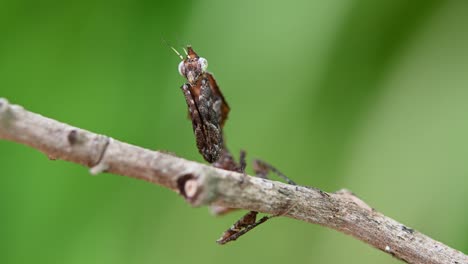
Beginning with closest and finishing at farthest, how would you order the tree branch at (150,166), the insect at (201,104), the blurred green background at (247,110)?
the tree branch at (150,166)
the insect at (201,104)
the blurred green background at (247,110)

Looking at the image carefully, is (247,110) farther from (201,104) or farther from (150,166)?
(150,166)

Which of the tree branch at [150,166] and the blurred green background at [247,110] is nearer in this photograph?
the tree branch at [150,166]

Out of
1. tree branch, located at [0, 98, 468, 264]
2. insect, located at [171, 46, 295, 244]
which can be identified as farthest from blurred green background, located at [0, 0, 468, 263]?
tree branch, located at [0, 98, 468, 264]

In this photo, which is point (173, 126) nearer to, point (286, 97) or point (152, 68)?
point (152, 68)

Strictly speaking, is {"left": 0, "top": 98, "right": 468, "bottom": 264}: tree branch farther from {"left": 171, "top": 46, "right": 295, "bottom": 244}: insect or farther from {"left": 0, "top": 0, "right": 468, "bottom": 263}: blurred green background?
{"left": 0, "top": 0, "right": 468, "bottom": 263}: blurred green background

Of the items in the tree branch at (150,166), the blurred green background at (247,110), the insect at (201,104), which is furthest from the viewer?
the blurred green background at (247,110)

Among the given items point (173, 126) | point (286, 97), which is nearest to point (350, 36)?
point (286, 97)

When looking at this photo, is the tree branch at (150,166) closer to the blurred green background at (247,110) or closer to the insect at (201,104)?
the insect at (201,104)

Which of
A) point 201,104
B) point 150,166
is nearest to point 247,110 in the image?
point 201,104

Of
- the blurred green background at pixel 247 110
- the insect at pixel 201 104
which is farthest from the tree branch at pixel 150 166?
the blurred green background at pixel 247 110

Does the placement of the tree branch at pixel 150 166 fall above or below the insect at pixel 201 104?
below
